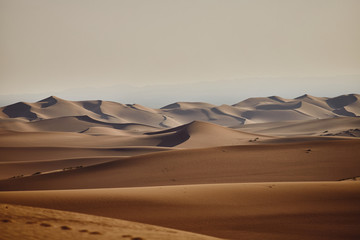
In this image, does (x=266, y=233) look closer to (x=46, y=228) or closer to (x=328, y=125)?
(x=46, y=228)

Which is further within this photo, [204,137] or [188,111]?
[188,111]

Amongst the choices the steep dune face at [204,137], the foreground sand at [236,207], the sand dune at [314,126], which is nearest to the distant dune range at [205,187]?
the foreground sand at [236,207]

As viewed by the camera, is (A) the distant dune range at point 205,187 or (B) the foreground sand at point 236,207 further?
(A) the distant dune range at point 205,187

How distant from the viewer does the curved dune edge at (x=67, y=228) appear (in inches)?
238

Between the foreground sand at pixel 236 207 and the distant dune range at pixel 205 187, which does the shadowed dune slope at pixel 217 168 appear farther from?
the foreground sand at pixel 236 207

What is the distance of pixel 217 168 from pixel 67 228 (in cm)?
1229

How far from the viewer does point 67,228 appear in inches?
257

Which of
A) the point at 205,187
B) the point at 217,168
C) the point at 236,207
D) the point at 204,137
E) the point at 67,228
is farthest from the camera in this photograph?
the point at 204,137

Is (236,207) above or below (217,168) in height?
above

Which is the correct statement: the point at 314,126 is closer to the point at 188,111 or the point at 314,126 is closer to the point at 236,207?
the point at 236,207

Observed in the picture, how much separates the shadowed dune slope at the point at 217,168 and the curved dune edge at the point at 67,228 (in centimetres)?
849

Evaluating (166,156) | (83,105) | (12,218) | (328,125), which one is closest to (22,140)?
(166,156)

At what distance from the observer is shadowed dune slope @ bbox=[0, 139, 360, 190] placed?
16266mm

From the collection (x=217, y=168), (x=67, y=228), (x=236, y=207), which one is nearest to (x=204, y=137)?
(x=217, y=168)
